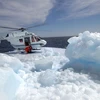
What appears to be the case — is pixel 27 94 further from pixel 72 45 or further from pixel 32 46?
pixel 32 46

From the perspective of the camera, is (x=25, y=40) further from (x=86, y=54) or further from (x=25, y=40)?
(x=86, y=54)

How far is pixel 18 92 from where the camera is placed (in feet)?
12.7

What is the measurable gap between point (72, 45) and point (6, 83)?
3.71m

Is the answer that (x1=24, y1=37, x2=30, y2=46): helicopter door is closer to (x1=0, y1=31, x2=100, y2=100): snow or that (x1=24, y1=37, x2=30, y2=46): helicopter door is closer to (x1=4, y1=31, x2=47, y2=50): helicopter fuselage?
(x1=4, y1=31, x2=47, y2=50): helicopter fuselage

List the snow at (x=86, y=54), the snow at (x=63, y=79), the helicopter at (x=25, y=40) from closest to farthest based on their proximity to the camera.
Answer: the snow at (x=63, y=79) → the snow at (x=86, y=54) → the helicopter at (x=25, y=40)

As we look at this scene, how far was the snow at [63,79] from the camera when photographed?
3588 mm

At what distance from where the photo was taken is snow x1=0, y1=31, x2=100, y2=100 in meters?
3.59

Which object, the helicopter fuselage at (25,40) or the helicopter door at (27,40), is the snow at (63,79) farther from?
the helicopter door at (27,40)

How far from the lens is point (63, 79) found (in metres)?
4.80

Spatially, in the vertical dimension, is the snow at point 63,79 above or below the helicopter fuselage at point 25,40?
below

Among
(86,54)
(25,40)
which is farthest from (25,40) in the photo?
(86,54)

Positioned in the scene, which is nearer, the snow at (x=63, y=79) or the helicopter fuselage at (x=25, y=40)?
the snow at (x=63, y=79)

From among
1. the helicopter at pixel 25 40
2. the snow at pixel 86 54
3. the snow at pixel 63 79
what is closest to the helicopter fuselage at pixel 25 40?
the helicopter at pixel 25 40

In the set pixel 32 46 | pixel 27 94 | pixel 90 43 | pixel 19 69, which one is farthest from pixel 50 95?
pixel 32 46
